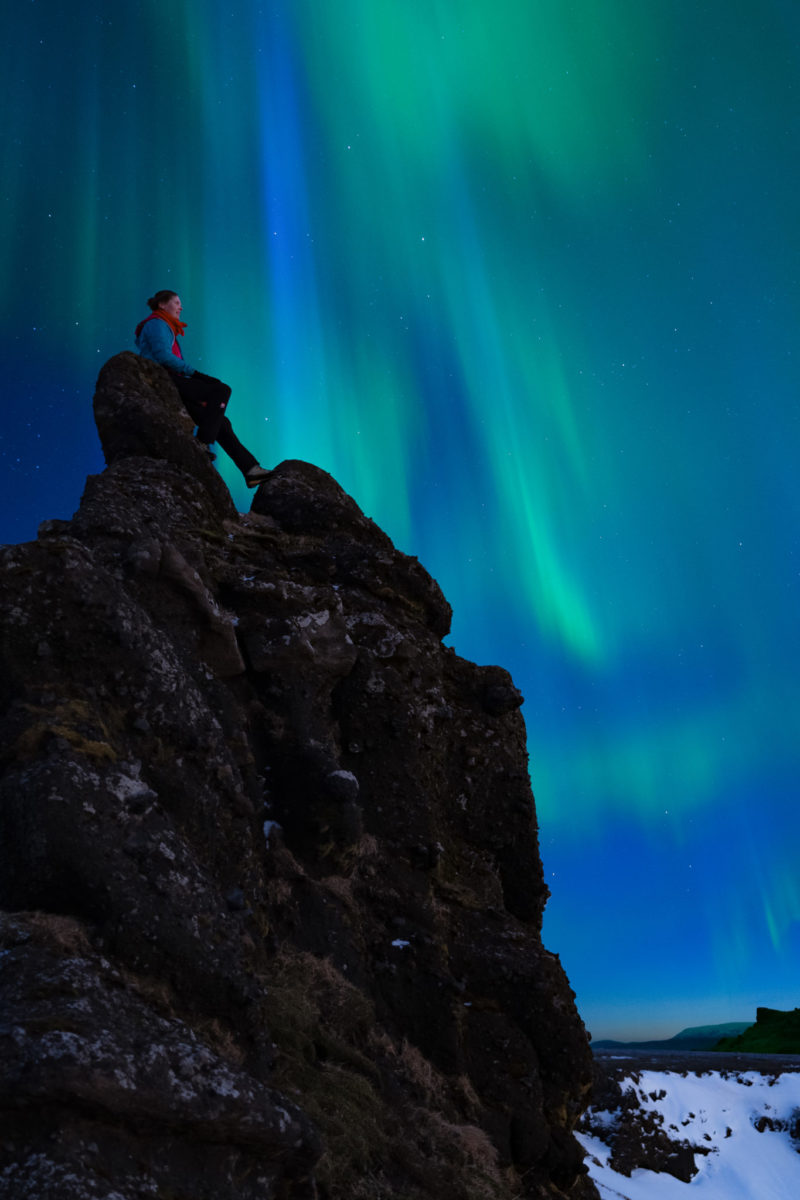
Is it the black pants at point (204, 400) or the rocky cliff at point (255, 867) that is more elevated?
the black pants at point (204, 400)

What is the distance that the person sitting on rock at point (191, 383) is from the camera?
19.4 m

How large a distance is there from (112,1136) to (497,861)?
1530 centimetres

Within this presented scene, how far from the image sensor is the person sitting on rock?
19.4m

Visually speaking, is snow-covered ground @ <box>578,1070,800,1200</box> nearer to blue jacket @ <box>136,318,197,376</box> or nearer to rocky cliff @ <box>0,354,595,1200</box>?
rocky cliff @ <box>0,354,595,1200</box>

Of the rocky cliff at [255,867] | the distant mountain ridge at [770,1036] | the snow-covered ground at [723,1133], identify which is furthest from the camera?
the distant mountain ridge at [770,1036]

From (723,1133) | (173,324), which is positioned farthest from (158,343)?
(723,1133)

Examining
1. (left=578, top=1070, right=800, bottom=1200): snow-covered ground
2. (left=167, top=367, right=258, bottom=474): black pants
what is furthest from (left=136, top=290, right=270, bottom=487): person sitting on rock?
(left=578, top=1070, right=800, bottom=1200): snow-covered ground

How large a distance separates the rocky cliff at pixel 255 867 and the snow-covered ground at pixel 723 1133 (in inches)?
845

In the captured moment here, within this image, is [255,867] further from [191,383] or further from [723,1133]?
[723,1133]

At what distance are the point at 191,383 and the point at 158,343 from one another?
127cm

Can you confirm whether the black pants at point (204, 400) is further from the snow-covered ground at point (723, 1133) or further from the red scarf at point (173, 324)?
the snow-covered ground at point (723, 1133)

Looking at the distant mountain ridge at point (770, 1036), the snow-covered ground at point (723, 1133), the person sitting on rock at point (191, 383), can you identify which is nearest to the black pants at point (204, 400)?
the person sitting on rock at point (191, 383)

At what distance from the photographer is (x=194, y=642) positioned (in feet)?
43.8

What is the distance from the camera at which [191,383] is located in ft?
67.2
